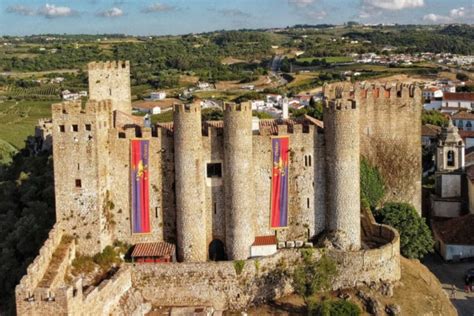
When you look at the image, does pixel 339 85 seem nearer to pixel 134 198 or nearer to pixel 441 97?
pixel 134 198

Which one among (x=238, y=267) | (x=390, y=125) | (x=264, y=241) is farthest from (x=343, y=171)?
(x=390, y=125)

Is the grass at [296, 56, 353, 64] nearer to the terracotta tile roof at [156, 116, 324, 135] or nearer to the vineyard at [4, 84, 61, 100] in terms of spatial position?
the vineyard at [4, 84, 61, 100]

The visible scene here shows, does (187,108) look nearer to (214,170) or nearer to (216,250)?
(214,170)

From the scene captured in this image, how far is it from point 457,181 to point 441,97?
4977 centimetres

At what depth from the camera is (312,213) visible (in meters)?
25.6

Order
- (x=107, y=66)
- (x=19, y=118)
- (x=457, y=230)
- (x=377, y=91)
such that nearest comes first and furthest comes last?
(x=377, y=91) < (x=107, y=66) < (x=457, y=230) < (x=19, y=118)

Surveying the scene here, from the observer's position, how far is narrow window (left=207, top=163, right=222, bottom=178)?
24.7 meters

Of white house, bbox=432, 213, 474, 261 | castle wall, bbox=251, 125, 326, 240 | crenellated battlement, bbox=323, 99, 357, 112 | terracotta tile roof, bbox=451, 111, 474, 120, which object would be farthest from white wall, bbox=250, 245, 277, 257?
terracotta tile roof, bbox=451, 111, 474, 120

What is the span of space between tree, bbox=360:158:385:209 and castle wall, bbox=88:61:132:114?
36.7 feet

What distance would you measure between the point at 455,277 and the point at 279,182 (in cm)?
1136

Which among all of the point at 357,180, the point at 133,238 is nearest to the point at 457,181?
the point at 357,180

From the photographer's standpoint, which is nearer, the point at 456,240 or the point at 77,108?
the point at 77,108

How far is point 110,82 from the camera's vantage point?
31.0m

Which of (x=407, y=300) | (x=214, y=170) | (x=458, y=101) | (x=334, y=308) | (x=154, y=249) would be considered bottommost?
(x=407, y=300)
